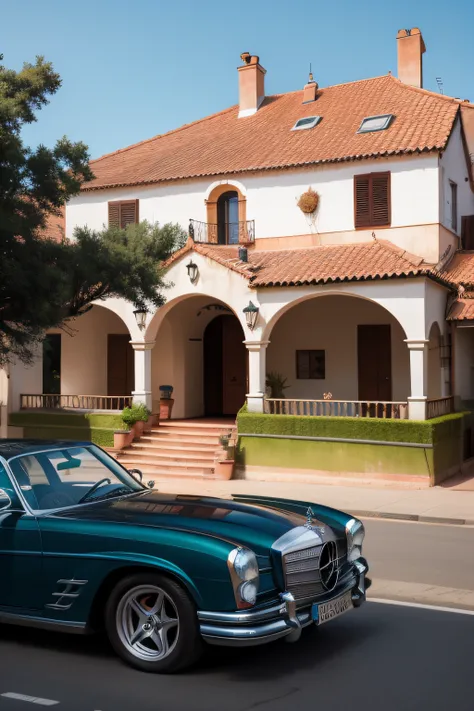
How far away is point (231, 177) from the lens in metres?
21.4

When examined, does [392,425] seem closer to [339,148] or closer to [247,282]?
[247,282]

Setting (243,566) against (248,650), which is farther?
(248,650)

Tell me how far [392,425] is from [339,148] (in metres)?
7.61

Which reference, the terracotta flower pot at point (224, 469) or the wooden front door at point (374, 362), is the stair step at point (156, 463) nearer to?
the terracotta flower pot at point (224, 469)

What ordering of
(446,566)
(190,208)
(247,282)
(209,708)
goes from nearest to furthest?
(209,708)
(446,566)
(247,282)
(190,208)

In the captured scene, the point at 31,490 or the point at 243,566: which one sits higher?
the point at 31,490

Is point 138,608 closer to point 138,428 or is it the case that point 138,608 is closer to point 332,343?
point 138,428

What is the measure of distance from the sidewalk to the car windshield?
7.39 meters

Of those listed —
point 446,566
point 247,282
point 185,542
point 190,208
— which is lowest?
point 446,566

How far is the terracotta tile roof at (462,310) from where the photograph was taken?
18328 mm

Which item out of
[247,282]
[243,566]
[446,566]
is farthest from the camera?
[247,282]

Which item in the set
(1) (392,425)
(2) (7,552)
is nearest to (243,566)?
(2) (7,552)

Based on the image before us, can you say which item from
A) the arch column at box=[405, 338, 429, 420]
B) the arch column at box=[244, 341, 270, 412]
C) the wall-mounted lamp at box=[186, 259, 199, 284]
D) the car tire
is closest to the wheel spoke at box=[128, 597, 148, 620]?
the car tire

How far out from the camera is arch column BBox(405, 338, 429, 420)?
1675cm
